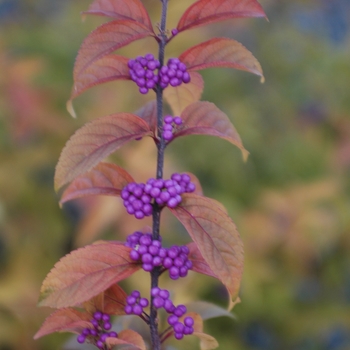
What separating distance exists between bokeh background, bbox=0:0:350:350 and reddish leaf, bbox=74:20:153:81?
1.17 meters

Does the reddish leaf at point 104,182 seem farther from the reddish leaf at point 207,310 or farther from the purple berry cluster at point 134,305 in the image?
the reddish leaf at point 207,310

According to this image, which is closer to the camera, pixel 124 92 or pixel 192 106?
pixel 192 106

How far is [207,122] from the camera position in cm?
81

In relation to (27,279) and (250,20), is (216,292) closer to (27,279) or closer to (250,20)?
(27,279)

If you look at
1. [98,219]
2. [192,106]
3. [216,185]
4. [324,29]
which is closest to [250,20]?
[324,29]

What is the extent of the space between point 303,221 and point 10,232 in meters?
1.23

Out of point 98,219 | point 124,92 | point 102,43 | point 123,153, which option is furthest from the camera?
point 124,92

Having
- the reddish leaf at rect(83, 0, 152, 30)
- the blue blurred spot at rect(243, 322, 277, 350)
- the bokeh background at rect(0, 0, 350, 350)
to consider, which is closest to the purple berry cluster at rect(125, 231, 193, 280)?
the reddish leaf at rect(83, 0, 152, 30)

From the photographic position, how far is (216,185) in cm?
263

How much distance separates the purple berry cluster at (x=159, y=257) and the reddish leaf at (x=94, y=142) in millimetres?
141

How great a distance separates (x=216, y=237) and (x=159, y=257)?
0.09 meters

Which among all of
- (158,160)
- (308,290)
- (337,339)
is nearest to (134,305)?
(158,160)

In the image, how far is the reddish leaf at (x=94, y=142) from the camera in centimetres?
74

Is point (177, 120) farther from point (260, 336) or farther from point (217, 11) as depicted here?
point (260, 336)
